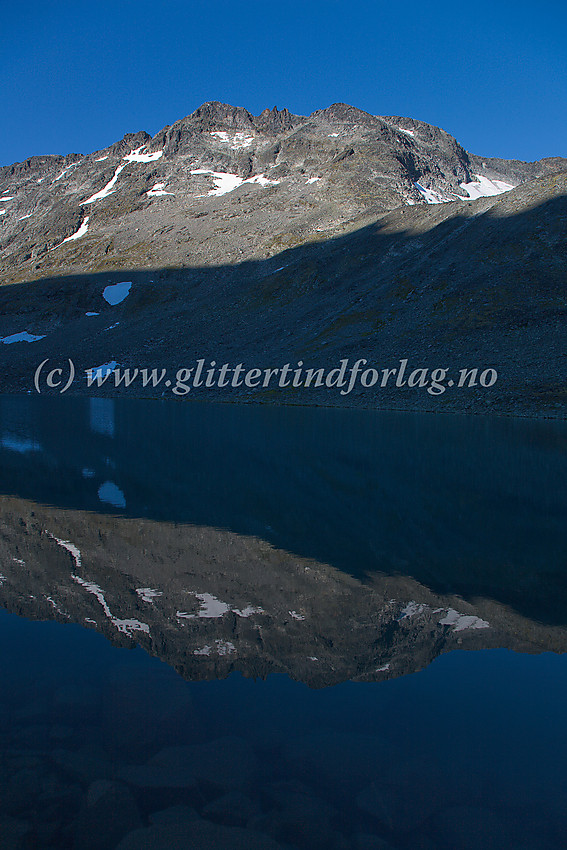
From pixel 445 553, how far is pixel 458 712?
22.2 ft

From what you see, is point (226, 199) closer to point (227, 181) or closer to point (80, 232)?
point (227, 181)

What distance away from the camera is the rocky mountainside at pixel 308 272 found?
66.3 meters

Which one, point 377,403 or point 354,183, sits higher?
point 354,183

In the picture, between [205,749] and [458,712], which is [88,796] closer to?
[205,749]

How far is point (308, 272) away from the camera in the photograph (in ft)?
335

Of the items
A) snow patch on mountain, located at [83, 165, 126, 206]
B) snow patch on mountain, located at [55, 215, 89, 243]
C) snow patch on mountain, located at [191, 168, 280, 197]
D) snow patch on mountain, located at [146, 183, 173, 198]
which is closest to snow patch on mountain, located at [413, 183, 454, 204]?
snow patch on mountain, located at [191, 168, 280, 197]

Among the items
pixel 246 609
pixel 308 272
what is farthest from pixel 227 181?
pixel 246 609

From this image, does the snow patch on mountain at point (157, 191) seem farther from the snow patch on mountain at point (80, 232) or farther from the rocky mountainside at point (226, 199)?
the snow patch on mountain at point (80, 232)

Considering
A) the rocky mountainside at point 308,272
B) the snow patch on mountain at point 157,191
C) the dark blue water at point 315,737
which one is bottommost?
the dark blue water at point 315,737

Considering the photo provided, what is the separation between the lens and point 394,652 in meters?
7.99

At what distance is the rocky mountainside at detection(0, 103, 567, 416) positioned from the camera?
66.3m

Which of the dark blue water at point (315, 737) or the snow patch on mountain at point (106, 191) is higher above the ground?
the snow patch on mountain at point (106, 191)

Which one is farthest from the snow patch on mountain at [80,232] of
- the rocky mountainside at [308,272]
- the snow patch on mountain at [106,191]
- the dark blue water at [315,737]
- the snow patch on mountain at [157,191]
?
the dark blue water at [315,737]

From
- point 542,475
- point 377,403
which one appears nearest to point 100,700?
point 542,475
